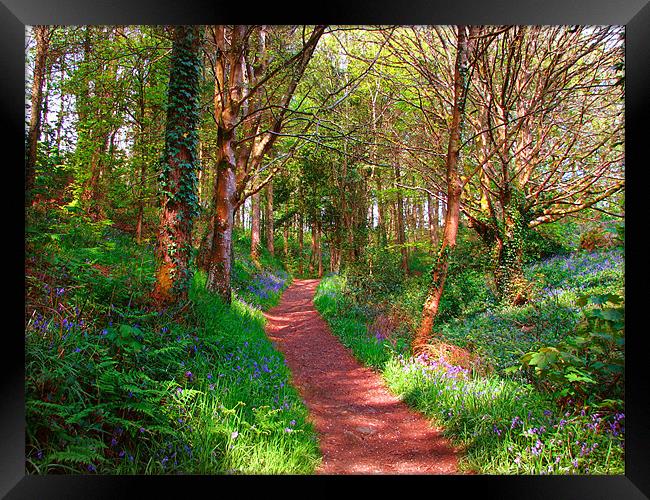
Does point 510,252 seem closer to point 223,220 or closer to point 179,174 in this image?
point 223,220

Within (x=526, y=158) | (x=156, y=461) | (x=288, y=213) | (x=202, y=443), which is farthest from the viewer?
(x=288, y=213)

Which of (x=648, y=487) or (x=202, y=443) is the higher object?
(x=202, y=443)

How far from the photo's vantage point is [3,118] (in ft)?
9.84

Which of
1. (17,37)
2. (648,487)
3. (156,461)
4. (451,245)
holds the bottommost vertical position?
(648,487)

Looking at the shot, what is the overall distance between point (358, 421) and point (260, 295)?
771 centimetres

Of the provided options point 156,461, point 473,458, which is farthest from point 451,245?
point 156,461

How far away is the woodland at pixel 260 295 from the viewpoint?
273cm

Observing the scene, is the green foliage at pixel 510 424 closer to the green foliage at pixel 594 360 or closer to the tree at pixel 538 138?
the green foliage at pixel 594 360

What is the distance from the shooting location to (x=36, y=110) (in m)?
3.94

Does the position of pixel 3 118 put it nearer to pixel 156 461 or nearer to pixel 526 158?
pixel 156 461

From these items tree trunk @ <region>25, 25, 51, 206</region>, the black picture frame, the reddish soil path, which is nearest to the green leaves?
the black picture frame

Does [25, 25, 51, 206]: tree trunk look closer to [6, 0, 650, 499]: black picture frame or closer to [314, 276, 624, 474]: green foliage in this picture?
[6, 0, 650, 499]: black picture frame
